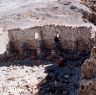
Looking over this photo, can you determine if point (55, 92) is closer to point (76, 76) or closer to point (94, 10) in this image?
point (76, 76)

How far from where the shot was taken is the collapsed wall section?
21631mm

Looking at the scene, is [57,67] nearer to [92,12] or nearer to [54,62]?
[54,62]

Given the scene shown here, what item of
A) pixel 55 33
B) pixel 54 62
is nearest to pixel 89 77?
pixel 54 62

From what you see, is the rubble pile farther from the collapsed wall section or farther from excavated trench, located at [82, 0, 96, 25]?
excavated trench, located at [82, 0, 96, 25]

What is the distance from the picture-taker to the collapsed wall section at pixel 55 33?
21.6m

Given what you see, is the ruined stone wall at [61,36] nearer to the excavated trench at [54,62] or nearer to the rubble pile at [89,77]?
the excavated trench at [54,62]

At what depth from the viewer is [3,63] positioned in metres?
23.0

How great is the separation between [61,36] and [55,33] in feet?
1.46

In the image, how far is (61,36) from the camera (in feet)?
73.5

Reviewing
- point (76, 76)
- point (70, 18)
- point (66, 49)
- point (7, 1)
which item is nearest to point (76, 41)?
point (66, 49)

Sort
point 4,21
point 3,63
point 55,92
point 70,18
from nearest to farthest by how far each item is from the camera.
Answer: point 55,92
point 3,63
point 70,18
point 4,21

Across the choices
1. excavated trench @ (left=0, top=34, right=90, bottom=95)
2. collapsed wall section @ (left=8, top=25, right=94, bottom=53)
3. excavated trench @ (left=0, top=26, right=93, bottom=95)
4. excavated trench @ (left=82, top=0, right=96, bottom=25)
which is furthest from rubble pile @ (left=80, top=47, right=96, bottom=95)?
excavated trench @ (left=82, top=0, right=96, bottom=25)

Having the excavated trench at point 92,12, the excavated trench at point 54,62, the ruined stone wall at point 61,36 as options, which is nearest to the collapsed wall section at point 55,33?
the ruined stone wall at point 61,36

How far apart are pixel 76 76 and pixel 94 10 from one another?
1254 centimetres
